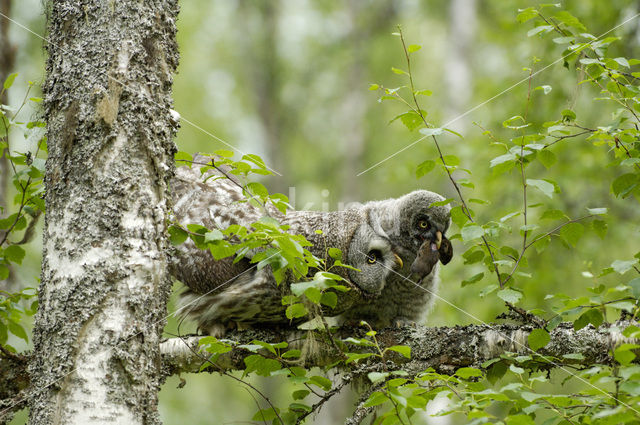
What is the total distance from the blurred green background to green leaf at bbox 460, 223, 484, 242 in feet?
5.65

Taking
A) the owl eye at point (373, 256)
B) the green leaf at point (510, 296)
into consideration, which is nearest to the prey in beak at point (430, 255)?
the owl eye at point (373, 256)

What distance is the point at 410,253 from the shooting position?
15.7 feet

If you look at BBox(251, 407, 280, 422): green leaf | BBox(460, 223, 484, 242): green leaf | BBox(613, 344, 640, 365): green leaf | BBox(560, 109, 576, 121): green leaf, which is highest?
BBox(560, 109, 576, 121): green leaf

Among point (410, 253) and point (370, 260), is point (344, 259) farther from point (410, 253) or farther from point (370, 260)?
point (410, 253)

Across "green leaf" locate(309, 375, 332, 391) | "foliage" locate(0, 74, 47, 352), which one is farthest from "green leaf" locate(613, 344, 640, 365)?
"foliage" locate(0, 74, 47, 352)

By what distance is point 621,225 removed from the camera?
9.40 meters

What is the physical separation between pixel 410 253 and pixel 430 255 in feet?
0.70

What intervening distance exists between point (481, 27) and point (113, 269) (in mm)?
14829

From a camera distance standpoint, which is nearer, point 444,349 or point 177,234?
point 177,234

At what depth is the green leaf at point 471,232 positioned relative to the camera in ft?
9.17

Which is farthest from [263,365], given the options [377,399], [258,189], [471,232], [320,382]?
[471,232]

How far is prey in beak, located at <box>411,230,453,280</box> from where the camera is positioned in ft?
15.1

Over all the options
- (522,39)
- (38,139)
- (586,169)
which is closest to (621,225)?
(586,169)

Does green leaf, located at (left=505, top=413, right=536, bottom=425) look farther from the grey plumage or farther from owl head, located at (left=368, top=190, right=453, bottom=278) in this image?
owl head, located at (left=368, top=190, right=453, bottom=278)
